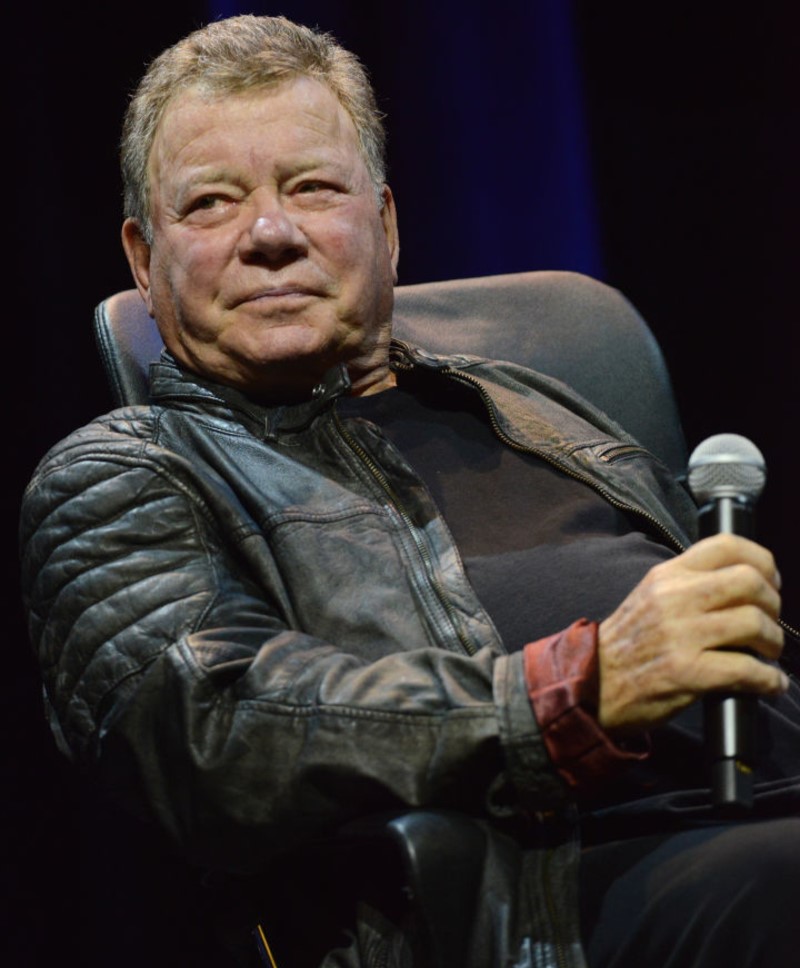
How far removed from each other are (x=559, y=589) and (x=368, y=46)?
59.4 inches

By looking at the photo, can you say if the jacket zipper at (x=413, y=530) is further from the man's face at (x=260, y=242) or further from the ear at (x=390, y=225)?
the ear at (x=390, y=225)

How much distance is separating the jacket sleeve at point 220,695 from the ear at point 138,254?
42 centimetres

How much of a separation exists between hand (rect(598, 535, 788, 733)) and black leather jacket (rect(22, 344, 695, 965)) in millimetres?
85

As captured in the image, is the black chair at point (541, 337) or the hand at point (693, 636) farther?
the black chair at point (541, 337)

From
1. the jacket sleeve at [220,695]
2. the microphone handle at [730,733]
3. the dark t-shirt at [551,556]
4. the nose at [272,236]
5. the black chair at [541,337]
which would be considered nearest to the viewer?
the microphone handle at [730,733]

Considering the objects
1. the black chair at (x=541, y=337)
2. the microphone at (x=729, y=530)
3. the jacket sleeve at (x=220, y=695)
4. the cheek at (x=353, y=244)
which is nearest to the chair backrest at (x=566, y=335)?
the black chair at (x=541, y=337)

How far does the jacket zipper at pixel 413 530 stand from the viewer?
4.90 feet

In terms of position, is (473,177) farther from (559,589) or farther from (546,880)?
(546,880)

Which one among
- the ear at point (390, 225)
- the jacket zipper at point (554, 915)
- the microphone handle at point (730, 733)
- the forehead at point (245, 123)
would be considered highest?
the forehead at point (245, 123)

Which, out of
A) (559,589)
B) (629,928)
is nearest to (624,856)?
(629,928)

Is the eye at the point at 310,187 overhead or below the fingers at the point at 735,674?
overhead

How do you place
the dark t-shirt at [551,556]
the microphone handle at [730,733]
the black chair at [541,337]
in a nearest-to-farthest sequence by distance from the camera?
the microphone handle at [730,733] < the dark t-shirt at [551,556] < the black chair at [541,337]

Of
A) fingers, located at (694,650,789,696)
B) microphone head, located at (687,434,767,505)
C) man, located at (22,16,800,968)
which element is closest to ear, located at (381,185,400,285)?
man, located at (22,16,800,968)

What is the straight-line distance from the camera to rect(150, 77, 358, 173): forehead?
5.87 ft
